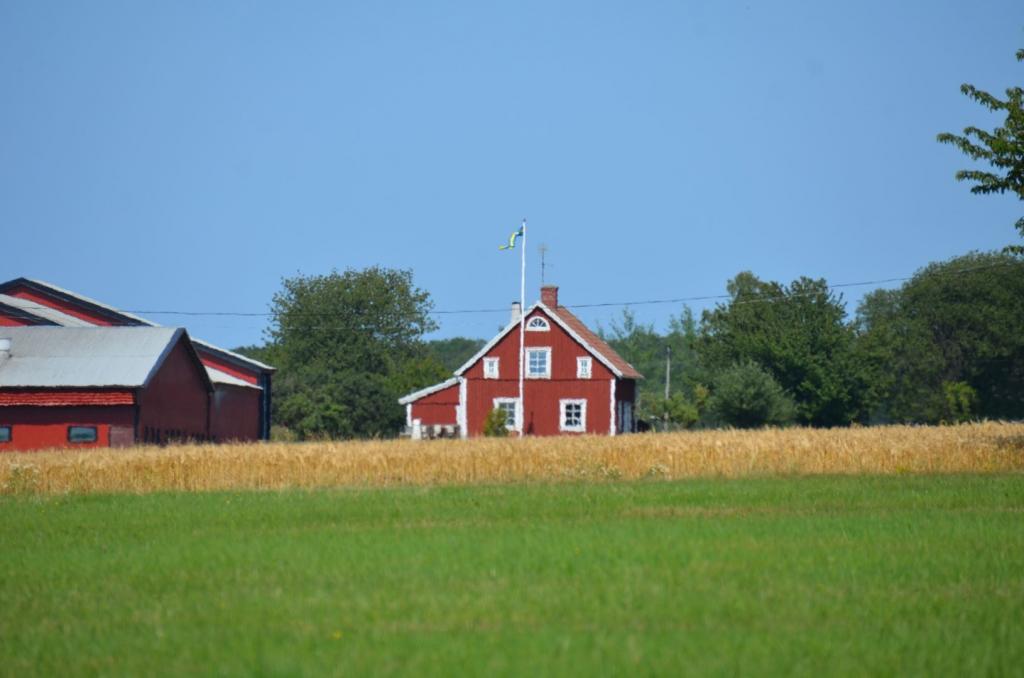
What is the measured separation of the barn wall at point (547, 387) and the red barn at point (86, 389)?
53.3 feet

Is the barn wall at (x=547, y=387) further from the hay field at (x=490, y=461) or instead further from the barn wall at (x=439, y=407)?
the hay field at (x=490, y=461)

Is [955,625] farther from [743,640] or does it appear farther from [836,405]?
[836,405]

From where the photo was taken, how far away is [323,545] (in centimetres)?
1814

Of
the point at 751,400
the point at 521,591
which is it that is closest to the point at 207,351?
the point at 751,400

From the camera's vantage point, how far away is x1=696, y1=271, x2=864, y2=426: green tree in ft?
298

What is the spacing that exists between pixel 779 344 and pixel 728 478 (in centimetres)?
5937

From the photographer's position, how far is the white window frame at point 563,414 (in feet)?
219

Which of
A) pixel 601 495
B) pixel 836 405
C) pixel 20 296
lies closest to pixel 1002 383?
pixel 836 405

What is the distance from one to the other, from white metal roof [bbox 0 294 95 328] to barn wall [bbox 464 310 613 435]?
19.5m

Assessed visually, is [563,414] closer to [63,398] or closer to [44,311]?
[63,398]

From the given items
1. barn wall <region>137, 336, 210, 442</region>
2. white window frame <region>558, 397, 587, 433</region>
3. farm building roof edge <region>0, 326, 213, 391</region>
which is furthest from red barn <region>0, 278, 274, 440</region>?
white window frame <region>558, 397, 587, 433</region>

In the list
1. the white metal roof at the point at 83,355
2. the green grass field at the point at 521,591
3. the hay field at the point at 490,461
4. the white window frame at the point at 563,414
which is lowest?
the green grass field at the point at 521,591

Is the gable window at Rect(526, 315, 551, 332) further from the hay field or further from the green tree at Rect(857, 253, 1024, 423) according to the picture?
the green tree at Rect(857, 253, 1024, 423)

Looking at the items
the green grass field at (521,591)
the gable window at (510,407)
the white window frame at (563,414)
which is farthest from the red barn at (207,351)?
the green grass field at (521,591)
